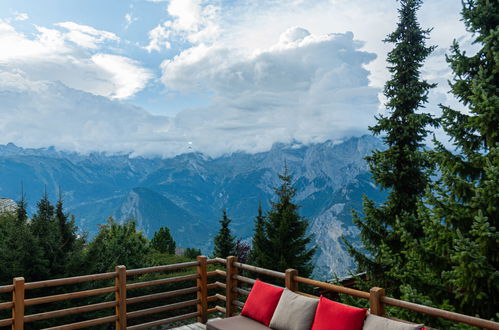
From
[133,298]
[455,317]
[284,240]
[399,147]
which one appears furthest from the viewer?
[284,240]

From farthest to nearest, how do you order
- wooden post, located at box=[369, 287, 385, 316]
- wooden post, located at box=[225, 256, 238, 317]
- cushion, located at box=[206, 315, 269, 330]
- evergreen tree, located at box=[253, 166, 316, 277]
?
evergreen tree, located at box=[253, 166, 316, 277] < wooden post, located at box=[225, 256, 238, 317] < cushion, located at box=[206, 315, 269, 330] < wooden post, located at box=[369, 287, 385, 316]

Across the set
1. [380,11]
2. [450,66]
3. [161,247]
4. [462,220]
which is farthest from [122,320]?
[161,247]

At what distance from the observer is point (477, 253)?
13.9 ft

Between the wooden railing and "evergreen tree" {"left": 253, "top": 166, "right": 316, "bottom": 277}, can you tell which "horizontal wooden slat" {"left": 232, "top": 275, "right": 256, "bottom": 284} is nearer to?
the wooden railing

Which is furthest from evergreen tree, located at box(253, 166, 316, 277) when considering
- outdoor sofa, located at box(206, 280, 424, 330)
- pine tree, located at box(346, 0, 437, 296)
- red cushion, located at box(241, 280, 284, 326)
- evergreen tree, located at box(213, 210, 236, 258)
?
evergreen tree, located at box(213, 210, 236, 258)

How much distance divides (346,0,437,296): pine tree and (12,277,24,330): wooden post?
6645 mm

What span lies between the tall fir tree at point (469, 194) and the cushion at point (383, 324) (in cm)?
148

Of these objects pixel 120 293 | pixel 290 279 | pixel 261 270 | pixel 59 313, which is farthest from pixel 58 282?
pixel 290 279

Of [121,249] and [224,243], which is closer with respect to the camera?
[121,249]

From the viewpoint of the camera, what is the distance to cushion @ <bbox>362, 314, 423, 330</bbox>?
10.3 feet

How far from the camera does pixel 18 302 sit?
415 centimetres

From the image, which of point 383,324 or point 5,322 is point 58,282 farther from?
point 383,324

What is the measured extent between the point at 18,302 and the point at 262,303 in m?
2.75

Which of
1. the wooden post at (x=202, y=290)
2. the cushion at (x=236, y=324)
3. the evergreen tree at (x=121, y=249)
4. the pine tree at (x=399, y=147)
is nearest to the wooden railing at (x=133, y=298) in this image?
the wooden post at (x=202, y=290)
